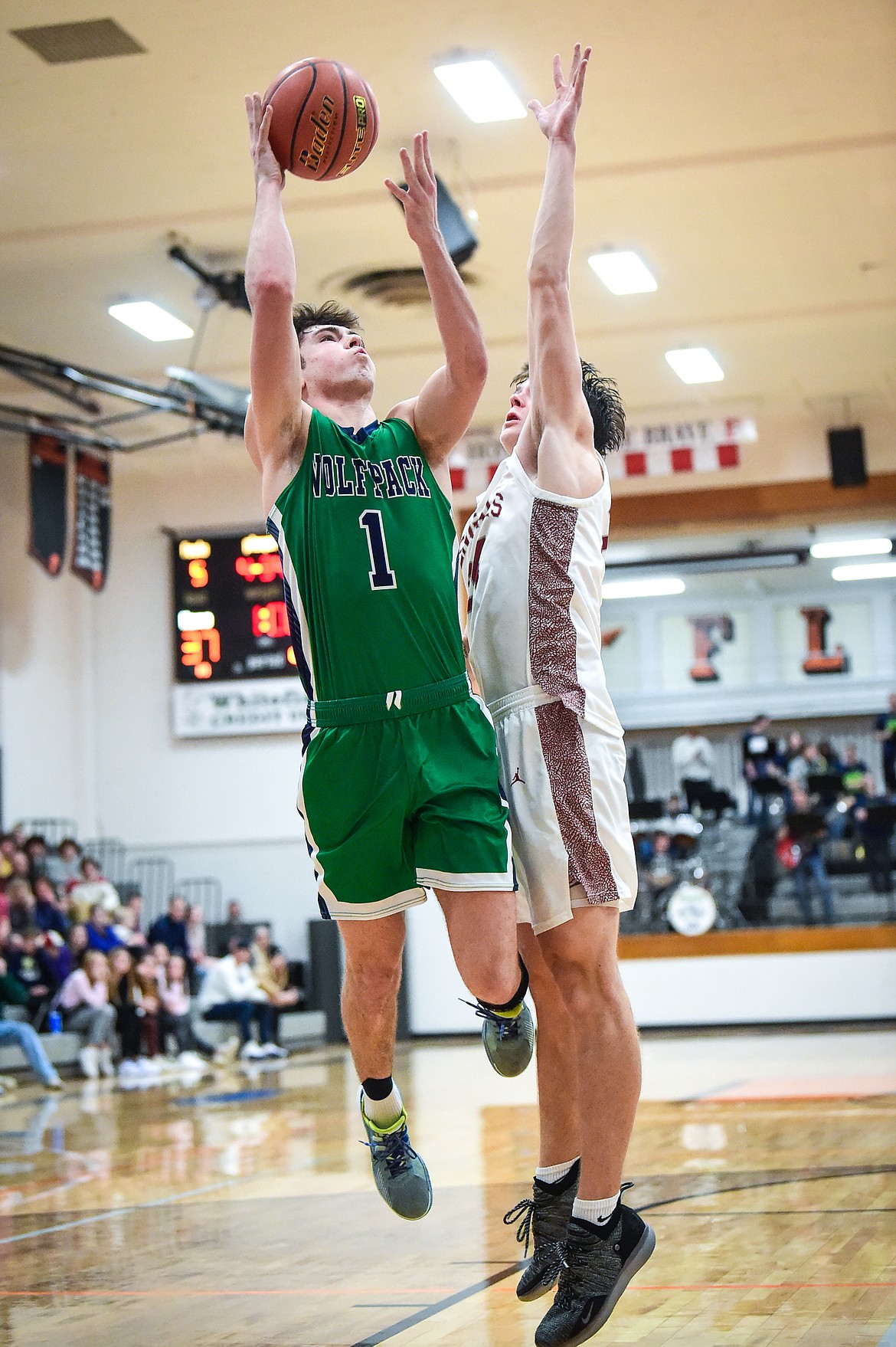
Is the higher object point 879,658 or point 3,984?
point 879,658

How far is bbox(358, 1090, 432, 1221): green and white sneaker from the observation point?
3.48m

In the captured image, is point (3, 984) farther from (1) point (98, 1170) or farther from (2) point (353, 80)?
(2) point (353, 80)

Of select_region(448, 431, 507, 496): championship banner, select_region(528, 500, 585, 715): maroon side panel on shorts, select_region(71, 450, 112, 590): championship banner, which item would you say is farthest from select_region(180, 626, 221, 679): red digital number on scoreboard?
select_region(528, 500, 585, 715): maroon side panel on shorts

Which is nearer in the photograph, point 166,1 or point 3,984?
point 166,1

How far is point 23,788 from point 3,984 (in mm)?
3464

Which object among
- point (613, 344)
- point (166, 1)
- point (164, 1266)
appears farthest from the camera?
point (613, 344)

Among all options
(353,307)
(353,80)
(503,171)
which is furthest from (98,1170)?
(353,307)

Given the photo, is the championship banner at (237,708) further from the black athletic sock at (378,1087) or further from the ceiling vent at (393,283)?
the black athletic sock at (378,1087)

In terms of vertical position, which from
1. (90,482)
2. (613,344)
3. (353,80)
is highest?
(613,344)

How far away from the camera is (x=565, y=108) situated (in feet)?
11.5

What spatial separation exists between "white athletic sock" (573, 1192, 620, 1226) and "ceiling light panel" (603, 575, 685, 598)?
59.4 ft

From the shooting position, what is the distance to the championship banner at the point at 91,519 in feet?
43.6

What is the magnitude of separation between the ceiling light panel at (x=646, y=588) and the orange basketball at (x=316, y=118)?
17.5 meters

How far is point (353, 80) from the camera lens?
369 cm
